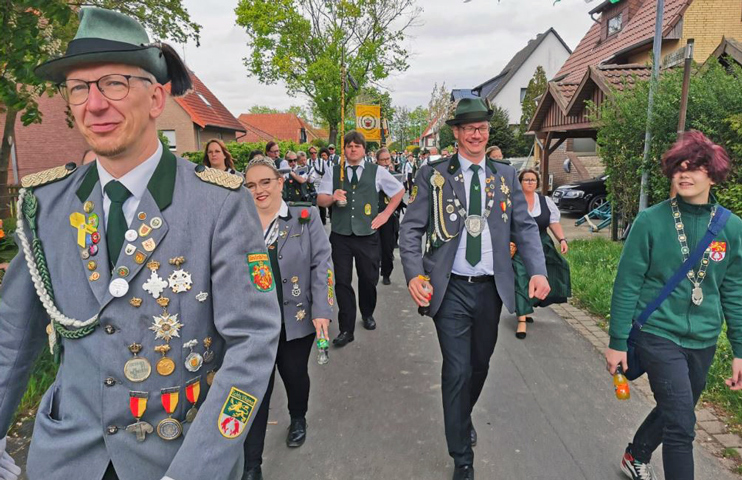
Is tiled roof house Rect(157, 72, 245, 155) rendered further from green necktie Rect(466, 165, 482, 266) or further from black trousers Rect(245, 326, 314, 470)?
green necktie Rect(466, 165, 482, 266)

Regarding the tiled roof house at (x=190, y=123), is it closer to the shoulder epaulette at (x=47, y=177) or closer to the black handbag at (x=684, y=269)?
the black handbag at (x=684, y=269)

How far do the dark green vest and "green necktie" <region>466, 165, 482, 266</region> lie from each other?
2.57 metres

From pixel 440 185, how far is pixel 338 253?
270cm

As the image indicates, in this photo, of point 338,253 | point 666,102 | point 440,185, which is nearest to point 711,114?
point 666,102

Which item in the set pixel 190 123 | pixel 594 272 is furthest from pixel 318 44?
pixel 594 272

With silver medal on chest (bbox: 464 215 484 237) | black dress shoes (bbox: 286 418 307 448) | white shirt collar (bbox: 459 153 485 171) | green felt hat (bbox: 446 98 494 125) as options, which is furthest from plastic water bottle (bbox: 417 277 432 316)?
black dress shoes (bbox: 286 418 307 448)

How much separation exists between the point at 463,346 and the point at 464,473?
745 millimetres

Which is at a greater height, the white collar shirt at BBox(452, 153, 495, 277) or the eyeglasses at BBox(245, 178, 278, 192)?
the eyeglasses at BBox(245, 178, 278, 192)

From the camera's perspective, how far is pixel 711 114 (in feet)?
26.7

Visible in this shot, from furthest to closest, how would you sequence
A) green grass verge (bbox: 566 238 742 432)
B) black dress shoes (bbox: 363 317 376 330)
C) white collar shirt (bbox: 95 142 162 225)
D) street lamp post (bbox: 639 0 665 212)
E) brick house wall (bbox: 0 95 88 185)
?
brick house wall (bbox: 0 95 88 185)
street lamp post (bbox: 639 0 665 212)
black dress shoes (bbox: 363 317 376 330)
green grass verge (bbox: 566 238 742 432)
white collar shirt (bbox: 95 142 162 225)

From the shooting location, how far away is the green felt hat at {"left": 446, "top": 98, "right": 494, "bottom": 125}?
331 cm

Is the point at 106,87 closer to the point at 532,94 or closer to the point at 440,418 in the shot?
the point at 440,418

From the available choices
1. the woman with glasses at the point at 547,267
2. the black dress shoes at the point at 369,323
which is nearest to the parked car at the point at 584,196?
the woman with glasses at the point at 547,267

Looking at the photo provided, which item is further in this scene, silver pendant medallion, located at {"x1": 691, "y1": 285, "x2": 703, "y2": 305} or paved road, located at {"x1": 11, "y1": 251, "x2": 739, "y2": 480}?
paved road, located at {"x1": 11, "y1": 251, "x2": 739, "y2": 480}
